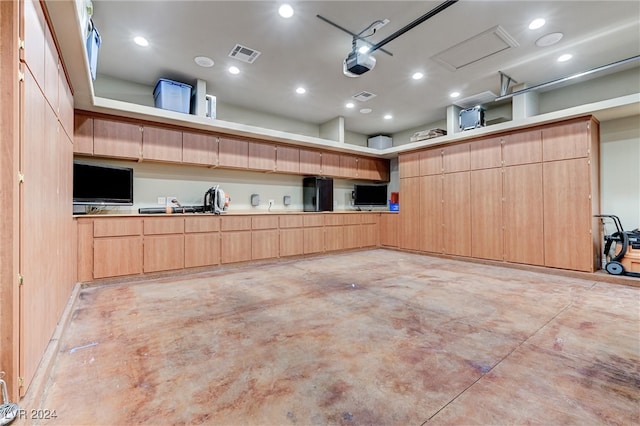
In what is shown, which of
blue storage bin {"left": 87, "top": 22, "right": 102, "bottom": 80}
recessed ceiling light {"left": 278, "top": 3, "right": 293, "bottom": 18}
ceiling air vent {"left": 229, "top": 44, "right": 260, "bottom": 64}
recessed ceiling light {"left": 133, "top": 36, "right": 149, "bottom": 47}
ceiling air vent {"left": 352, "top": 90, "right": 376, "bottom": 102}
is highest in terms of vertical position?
ceiling air vent {"left": 352, "top": 90, "right": 376, "bottom": 102}

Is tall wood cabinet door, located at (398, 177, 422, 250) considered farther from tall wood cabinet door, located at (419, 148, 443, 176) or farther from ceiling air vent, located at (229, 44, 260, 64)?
ceiling air vent, located at (229, 44, 260, 64)

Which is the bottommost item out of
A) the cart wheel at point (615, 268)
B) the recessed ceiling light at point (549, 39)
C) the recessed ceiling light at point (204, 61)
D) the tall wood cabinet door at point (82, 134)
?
the cart wheel at point (615, 268)

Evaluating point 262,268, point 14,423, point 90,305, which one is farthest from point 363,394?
point 262,268

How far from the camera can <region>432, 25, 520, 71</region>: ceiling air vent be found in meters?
3.41

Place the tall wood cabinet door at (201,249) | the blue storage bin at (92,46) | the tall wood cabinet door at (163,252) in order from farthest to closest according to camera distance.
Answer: the tall wood cabinet door at (201,249) < the tall wood cabinet door at (163,252) < the blue storage bin at (92,46)

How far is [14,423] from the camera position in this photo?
1256mm

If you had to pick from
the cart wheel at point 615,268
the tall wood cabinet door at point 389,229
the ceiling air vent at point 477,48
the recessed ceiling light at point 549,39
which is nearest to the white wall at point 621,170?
the cart wheel at point 615,268

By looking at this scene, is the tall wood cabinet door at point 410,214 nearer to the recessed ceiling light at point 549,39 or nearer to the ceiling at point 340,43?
the ceiling at point 340,43

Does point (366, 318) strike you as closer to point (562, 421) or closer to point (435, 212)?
point (562, 421)

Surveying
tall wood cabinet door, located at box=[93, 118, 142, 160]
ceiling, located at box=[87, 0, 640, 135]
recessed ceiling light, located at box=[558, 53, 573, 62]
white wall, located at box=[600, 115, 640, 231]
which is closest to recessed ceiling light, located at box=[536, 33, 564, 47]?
ceiling, located at box=[87, 0, 640, 135]

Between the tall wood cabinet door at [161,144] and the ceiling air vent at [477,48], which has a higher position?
Result: the ceiling air vent at [477,48]

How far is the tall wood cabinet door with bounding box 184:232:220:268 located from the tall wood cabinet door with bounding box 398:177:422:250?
4.37m

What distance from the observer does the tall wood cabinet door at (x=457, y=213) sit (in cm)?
576

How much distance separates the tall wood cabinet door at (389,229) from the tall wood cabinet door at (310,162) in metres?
2.22
